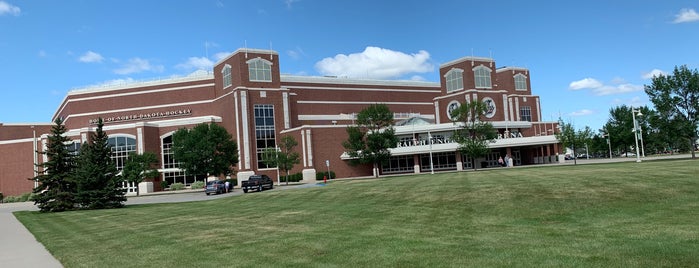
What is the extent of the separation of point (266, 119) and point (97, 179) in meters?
39.5

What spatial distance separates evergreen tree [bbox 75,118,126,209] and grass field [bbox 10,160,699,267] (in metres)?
16.0

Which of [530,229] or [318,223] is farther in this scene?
[318,223]

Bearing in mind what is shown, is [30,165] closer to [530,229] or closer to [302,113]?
[302,113]

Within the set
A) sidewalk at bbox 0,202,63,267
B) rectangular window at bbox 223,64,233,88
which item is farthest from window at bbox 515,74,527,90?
sidewalk at bbox 0,202,63,267

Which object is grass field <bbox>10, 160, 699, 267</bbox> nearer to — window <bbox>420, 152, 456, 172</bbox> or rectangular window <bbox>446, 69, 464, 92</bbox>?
window <bbox>420, 152, 456, 172</bbox>

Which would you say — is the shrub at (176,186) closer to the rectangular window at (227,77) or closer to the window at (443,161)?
the rectangular window at (227,77)

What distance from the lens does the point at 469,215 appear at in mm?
15445

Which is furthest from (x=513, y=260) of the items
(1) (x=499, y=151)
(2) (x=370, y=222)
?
(1) (x=499, y=151)

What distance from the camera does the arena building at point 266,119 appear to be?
70562 mm

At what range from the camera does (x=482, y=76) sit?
85062 mm

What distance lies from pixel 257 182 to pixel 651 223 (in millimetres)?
36961

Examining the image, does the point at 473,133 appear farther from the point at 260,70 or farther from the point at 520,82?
the point at 520,82

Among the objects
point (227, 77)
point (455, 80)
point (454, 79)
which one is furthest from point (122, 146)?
point (455, 80)

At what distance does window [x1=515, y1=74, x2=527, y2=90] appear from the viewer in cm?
10056
